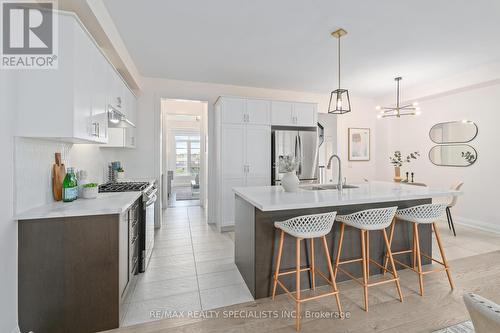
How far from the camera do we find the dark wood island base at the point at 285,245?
2.13m

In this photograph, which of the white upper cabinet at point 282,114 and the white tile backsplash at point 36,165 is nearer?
the white tile backsplash at point 36,165

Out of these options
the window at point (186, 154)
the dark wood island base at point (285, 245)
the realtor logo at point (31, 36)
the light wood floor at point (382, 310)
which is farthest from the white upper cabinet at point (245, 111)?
the window at point (186, 154)

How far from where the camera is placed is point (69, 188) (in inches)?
79.4

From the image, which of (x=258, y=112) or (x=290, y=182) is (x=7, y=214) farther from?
(x=258, y=112)

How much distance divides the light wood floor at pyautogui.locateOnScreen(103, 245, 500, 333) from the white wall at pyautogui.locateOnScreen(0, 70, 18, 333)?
683 millimetres

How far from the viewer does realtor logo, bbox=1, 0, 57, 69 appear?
62.3 inches

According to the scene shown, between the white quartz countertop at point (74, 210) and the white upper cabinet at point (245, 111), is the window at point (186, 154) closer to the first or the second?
the white upper cabinet at point (245, 111)

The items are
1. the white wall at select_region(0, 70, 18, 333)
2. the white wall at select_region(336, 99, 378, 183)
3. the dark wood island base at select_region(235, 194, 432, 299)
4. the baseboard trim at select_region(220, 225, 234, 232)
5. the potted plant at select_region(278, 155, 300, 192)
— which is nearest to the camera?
the white wall at select_region(0, 70, 18, 333)

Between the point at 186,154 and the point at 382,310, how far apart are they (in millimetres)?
8631

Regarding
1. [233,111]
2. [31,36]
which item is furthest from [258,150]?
[31,36]

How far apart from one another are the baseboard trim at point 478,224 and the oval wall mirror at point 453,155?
3.32 ft

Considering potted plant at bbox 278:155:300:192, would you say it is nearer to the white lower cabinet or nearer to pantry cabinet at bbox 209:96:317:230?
the white lower cabinet

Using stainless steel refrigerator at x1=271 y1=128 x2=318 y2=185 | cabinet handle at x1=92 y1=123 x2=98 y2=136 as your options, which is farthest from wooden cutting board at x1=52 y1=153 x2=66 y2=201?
stainless steel refrigerator at x1=271 y1=128 x2=318 y2=185

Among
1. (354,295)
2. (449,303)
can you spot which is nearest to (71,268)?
(354,295)
